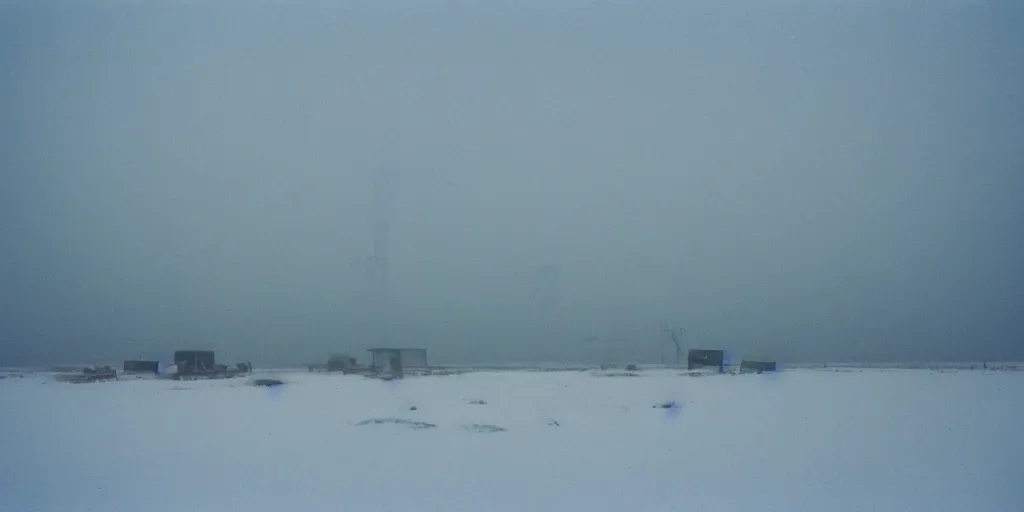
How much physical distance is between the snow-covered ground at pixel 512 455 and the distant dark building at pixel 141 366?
10532 millimetres

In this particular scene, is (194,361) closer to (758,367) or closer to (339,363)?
(339,363)

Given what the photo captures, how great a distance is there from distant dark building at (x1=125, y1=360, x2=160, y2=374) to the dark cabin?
193 cm

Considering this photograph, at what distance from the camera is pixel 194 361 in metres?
21.7

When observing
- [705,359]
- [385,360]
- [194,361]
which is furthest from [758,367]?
[194,361]

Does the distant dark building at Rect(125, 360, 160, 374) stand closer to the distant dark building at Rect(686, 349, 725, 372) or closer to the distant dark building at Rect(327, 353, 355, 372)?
the distant dark building at Rect(327, 353, 355, 372)

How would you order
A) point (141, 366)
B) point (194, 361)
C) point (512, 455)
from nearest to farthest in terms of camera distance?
1. point (512, 455)
2. point (194, 361)
3. point (141, 366)

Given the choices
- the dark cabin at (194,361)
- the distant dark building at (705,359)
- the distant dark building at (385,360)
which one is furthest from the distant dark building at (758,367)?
the dark cabin at (194,361)

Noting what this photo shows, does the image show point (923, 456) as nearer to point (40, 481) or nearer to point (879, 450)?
point (879, 450)

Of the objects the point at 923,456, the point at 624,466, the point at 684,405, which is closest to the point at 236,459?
the point at 624,466

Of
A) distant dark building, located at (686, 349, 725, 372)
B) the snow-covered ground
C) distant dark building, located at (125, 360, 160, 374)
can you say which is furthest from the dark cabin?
distant dark building, located at (686, 349, 725, 372)

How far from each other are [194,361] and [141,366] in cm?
325

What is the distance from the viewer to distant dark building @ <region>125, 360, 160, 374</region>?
23.3 m

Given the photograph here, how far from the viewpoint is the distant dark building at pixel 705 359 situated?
86.7ft

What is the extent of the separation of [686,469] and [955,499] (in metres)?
2.04
